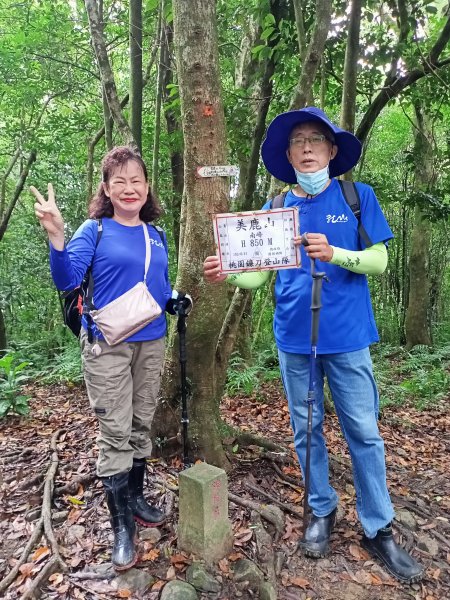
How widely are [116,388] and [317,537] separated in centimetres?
166

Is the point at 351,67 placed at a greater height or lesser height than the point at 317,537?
greater

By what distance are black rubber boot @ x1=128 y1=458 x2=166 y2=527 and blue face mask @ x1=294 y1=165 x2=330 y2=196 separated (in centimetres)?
210

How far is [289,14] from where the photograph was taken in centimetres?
530

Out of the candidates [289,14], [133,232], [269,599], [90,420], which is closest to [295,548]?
[269,599]

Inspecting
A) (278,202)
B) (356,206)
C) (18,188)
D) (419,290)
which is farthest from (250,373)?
(18,188)

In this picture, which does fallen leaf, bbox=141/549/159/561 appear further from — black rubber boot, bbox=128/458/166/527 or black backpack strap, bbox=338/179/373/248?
black backpack strap, bbox=338/179/373/248

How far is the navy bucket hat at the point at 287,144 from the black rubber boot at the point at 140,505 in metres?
2.20

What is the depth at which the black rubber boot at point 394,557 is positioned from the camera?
2.86m

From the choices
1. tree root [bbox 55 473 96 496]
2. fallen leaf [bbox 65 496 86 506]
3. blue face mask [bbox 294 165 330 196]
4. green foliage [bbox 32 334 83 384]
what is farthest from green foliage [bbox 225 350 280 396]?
blue face mask [bbox 294 165 330 196]

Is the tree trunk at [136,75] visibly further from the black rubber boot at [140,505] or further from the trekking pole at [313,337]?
the black rubber boot at [140,505]

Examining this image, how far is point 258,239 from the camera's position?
277 cm

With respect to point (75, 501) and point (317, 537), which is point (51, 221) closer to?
point (75, 501)

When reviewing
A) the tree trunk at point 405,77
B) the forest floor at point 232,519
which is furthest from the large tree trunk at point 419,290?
the forest floor at point 232,519

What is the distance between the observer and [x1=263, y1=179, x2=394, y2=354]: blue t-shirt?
2.82 metres
